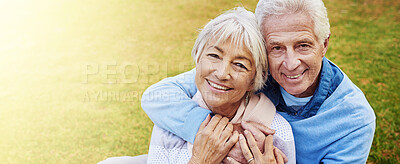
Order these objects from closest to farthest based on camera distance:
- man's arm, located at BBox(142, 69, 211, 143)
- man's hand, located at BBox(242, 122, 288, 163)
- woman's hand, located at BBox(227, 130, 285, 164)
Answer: woman's hand, located at BBox(227, 130, 285, 164) < man's hand, located at BBox(242, 122, 288, 163) < man's arm, located at BBox(142, 69, 211, 143)

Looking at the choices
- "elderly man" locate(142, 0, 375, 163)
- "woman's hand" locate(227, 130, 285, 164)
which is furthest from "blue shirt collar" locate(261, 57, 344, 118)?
"woman's hand" locate(227, 130, 285, 164)

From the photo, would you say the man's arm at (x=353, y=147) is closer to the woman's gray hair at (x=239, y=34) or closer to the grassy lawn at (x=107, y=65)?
the woman's gray hair at (x=239, y=34)

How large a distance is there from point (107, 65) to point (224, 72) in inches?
225

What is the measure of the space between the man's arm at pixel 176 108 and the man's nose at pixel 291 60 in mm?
679

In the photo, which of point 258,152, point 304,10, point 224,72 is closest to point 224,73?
point 224,72

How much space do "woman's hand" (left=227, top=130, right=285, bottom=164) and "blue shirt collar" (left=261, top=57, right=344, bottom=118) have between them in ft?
1.31

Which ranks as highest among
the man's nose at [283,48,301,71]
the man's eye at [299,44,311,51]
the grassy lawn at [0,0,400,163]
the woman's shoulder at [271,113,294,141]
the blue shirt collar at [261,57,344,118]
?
the man's eye at [299,44,311,51]

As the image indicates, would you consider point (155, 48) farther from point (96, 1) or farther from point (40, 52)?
point (96, 1)

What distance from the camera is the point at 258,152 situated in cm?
234

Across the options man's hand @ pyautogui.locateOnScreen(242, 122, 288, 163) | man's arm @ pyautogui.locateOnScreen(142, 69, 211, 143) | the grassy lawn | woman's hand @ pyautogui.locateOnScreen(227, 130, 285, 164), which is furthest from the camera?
the grassy lawn

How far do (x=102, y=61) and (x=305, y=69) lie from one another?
6.17 metres

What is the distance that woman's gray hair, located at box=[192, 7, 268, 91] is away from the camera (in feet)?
7.68

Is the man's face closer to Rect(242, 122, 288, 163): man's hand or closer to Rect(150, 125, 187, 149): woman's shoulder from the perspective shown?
Rect(242, 122, 288, 163): man's hand

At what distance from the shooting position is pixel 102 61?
7844 millimetres
